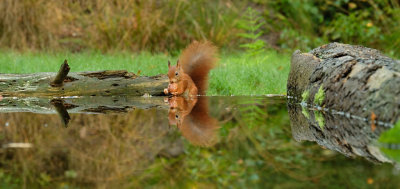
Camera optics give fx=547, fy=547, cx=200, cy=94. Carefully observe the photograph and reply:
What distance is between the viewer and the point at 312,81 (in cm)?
551

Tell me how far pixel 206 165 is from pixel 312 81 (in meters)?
3.20

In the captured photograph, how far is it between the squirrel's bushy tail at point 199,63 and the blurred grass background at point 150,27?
379cm

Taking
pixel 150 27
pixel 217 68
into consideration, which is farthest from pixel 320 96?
pixel 150 27

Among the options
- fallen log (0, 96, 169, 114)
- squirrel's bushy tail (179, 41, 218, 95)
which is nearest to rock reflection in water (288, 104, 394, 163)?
fallen log (0, 96, 169, 114)

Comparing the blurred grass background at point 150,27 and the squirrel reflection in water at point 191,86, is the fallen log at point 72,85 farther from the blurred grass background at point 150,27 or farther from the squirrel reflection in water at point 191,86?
the blurred grass background at point 150,27

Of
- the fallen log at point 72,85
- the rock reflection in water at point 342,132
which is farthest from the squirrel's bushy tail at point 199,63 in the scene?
the rock reflection in water at point 342,132

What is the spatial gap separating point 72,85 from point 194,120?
2.61 metres

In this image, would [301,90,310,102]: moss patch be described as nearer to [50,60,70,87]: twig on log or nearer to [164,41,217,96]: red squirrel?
[164,41,217,96]: red squirrel

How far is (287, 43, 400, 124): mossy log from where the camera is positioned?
156 inches

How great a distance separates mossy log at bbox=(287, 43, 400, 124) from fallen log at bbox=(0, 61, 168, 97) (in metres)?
1.98

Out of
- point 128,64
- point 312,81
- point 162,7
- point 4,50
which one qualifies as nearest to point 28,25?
point 4,50

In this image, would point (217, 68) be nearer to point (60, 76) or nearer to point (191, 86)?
point (191, 86)

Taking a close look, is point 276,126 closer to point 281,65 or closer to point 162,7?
point 281,65

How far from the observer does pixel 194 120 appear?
443 centimetres
